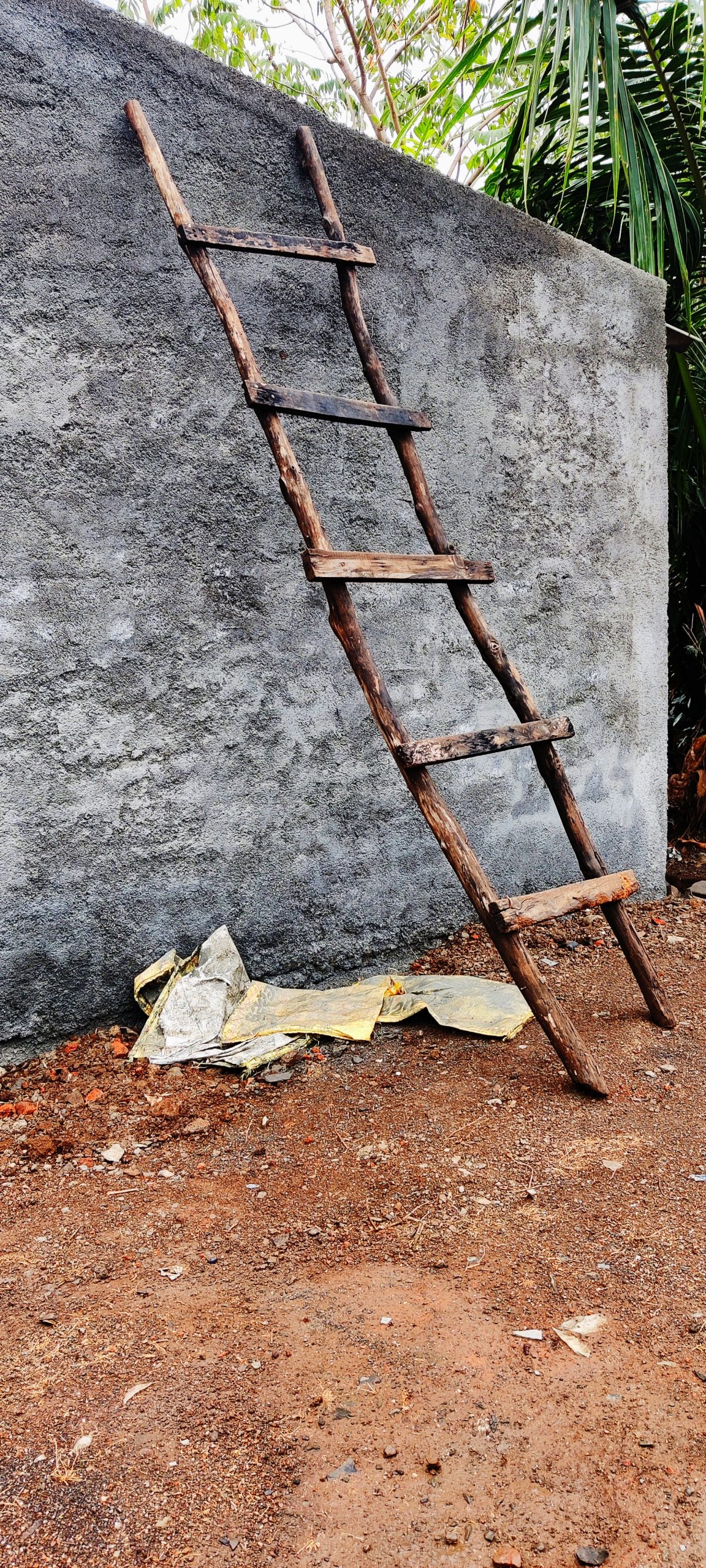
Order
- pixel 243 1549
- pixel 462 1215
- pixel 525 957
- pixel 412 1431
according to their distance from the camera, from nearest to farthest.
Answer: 1. pixel 243 1549
2. pixel 412 1431
3. pixel 462 1215
4. pixel 525 957

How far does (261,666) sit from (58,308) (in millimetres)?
997

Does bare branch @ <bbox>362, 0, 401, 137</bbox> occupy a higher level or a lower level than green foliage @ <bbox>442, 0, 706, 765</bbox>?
higher

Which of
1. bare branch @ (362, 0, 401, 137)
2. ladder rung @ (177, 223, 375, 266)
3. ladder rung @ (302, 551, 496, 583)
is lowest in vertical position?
ladder rung @ (302, 551, 496, 583)

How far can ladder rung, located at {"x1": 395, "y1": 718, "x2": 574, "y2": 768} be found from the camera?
6.93ft

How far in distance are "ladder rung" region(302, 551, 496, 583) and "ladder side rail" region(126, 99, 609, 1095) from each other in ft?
0.14

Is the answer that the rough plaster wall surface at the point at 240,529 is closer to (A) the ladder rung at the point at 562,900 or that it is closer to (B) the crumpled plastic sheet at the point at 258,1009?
(B) the crumpled plastic sheet at the point at 258,1009

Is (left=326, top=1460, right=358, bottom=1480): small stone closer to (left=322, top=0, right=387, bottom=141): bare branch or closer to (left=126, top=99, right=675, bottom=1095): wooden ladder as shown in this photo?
(left=126, top=99, right=675, bottom=1095): wooden ladder

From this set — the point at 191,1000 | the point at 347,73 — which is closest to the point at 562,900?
the point at 191,1000

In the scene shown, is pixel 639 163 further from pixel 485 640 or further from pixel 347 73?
pixel 347 73

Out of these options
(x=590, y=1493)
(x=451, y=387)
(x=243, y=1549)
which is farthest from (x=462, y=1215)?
(x=451, y=387)

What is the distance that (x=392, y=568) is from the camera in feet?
7.42

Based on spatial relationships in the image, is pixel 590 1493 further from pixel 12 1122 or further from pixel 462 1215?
pixel 12 1122

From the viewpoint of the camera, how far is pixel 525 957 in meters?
2.09

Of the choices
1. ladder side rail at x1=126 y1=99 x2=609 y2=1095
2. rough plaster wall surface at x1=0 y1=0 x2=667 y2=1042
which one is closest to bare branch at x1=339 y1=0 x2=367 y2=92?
rough plaster wall surface at x1=0 y1=0 x2=667 y2=1042
